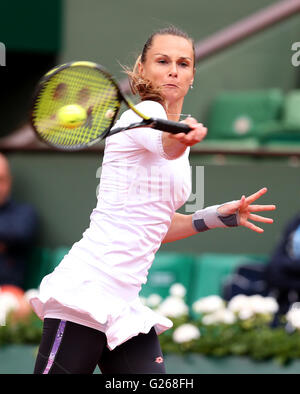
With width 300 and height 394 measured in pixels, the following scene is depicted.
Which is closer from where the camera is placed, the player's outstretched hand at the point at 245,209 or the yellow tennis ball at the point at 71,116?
the yellow tennis ball at the point at 71,116

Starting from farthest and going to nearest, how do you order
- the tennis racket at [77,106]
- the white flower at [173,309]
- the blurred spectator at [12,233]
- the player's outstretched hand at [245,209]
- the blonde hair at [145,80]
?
1. the blurred spectator at [12,233]
2. the white flower at [173,309]
3. the player's outstretched hand at [245,209]
4. the blonde hair at [145,80]
5. the tennis racket at [77,106]

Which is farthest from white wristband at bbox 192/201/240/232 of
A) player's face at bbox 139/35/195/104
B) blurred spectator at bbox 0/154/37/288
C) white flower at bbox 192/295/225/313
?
blurred spectator at bbox 0/154/37/288

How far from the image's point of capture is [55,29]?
7.95 metres

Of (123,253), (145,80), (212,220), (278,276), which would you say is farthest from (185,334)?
(145,80)

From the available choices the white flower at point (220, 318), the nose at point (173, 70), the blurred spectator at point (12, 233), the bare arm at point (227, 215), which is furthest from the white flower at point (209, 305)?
the nose at point (173, 70)

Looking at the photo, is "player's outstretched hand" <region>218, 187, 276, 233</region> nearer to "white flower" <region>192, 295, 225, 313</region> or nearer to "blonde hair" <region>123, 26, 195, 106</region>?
"blonde hair" <region>123, 26, 195, 106</region>

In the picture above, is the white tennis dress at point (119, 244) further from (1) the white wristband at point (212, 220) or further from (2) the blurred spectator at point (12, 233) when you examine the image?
(2) the blurred spectator at point (12, 233)

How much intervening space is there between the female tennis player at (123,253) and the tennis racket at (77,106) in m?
0.08

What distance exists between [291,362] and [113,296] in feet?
5.94

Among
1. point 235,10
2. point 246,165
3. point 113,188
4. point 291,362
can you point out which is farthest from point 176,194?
point 235,10

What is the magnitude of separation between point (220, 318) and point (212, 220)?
5.44ft

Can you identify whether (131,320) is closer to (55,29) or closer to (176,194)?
(176,194)

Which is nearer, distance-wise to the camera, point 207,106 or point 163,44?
point 163,44

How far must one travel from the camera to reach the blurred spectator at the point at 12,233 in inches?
222
